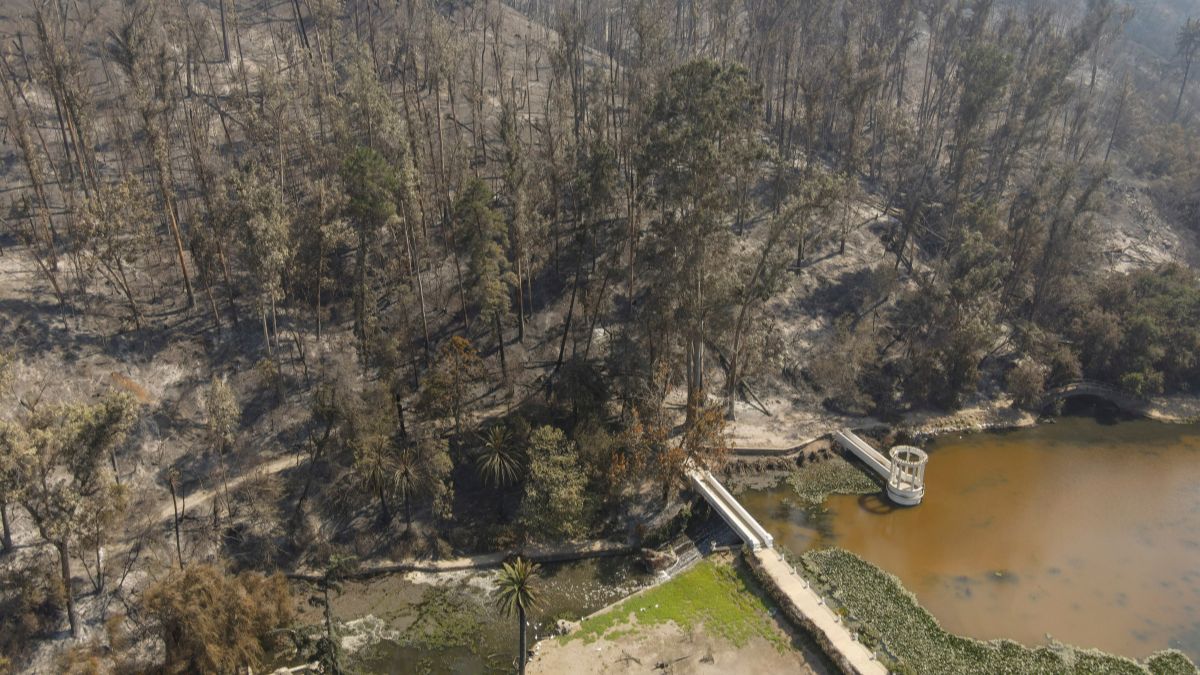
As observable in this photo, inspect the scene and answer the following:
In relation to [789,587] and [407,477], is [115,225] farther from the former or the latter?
[789,587]

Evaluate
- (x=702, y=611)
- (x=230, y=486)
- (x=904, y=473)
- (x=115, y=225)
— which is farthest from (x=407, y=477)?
(x=904, y=473)

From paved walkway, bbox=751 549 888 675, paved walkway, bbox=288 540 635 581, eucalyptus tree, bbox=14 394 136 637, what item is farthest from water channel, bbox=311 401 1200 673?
eucalyptus tree, bbox=14 394 136 637

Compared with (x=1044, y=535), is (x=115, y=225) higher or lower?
higher

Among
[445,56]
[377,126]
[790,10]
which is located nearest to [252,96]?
[445,56]

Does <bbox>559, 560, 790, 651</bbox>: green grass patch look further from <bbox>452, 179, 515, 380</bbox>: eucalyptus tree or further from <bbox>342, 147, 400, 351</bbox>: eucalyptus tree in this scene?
<bbox>342, 147, 400, 351</bbox>: eucalyptus tree

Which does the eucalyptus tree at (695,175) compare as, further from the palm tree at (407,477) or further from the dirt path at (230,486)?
the dirt path at (230,486)

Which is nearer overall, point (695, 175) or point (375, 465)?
point (375, 465)

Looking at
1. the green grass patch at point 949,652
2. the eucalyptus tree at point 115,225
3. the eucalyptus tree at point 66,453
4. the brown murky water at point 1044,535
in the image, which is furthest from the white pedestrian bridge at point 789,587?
the eucalyptus tree at point 115,225
